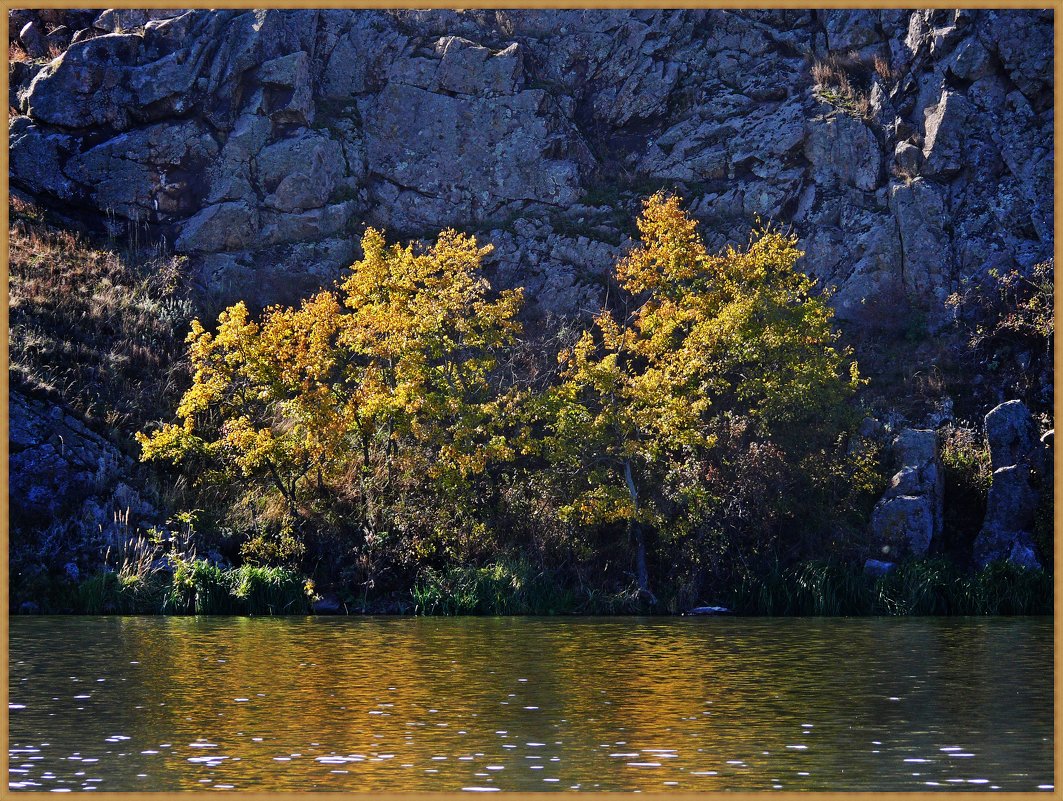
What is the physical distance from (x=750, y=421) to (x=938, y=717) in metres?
22.3

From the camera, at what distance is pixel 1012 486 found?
38.2 meters

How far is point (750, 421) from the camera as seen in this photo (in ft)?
132

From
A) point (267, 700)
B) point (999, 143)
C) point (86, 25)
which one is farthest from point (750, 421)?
point (86, 25)

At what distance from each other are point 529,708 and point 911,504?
72.5 ft

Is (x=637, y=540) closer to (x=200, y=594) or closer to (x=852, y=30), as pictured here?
(x=200, y=594)

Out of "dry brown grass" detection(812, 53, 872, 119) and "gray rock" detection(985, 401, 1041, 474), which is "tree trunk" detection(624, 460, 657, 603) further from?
"dry brown grass" detection(812, 53, 872, 119)

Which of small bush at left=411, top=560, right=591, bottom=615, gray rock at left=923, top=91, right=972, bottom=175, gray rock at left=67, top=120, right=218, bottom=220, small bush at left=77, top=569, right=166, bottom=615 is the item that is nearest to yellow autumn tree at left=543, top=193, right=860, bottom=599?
small bush at left=411, top=560, right=591, bottom=615

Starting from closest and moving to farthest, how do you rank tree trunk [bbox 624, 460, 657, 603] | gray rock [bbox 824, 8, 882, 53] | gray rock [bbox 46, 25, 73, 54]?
tree trunk [bbox 624, 460, 657, 603]
gray rock [bbox 824, 8, 882, 53]
gray rock [bbox 46, 25, 73, 54]

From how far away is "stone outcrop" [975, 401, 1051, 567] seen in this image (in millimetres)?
37094

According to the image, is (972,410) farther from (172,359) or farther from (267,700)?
(267,700)

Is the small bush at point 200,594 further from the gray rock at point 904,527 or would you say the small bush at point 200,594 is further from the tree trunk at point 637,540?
the gray rock at point 904,527

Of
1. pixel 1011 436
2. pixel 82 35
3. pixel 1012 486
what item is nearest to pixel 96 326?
pixel 82 35

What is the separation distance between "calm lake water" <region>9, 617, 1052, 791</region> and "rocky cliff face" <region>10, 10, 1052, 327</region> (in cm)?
2569

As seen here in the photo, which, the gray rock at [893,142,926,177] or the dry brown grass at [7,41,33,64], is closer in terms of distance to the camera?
the gray rock at [893,142,926,177]
